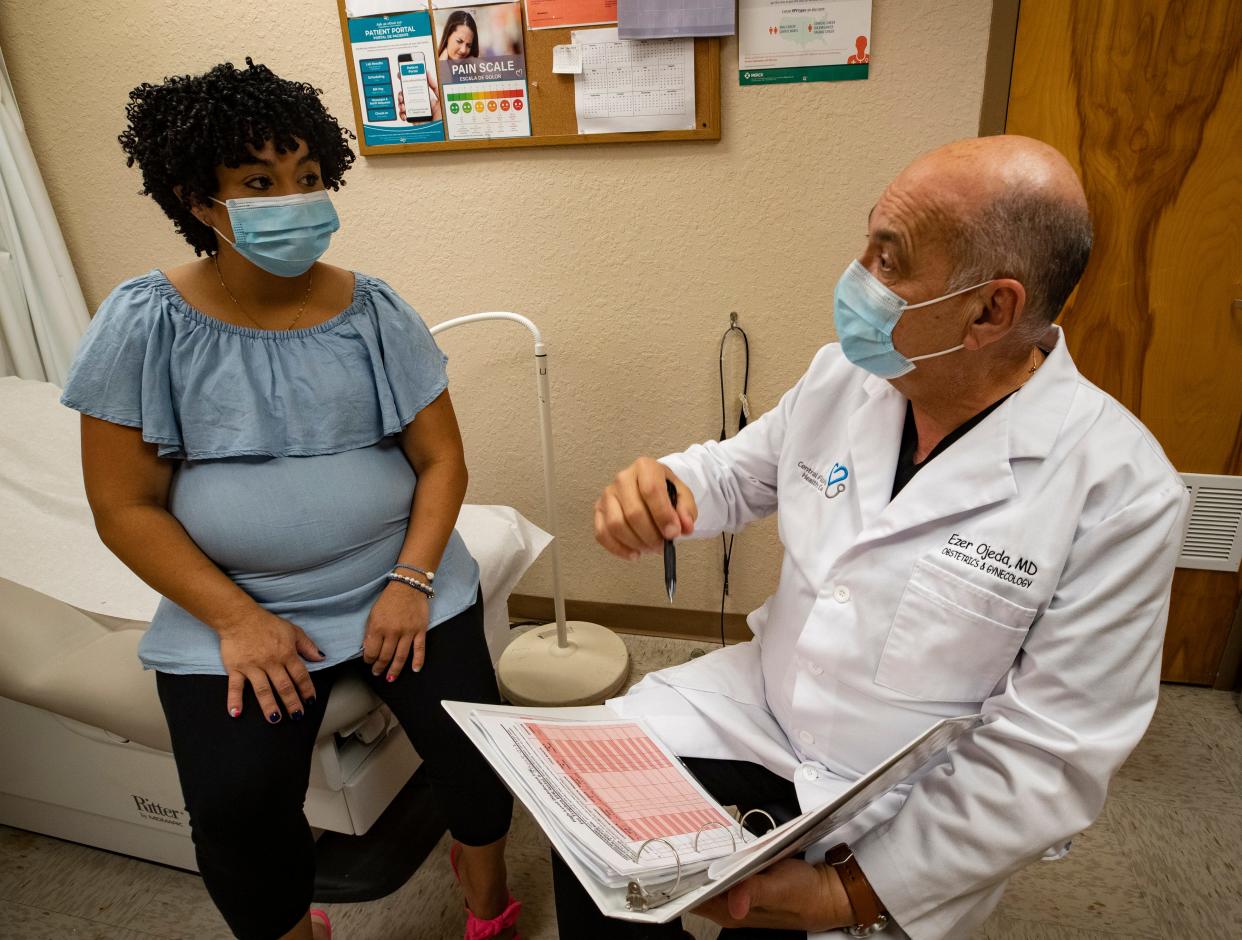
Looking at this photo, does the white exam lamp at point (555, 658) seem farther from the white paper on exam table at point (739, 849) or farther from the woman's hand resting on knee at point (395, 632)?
the white paper on exam table at point (739, 849)

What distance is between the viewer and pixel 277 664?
1.08 meters

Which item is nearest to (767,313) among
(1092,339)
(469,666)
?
(1092,339)

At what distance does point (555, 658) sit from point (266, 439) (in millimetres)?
1055

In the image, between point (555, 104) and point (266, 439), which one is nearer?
point (266, 439)

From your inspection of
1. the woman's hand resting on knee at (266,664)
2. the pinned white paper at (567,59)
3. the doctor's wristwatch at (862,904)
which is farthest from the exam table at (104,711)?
the pinned white paper at (567,59)

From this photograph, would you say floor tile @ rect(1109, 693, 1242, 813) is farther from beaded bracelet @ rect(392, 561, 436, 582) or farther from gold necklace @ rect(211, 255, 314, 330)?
gold necklace @ rect(211, 255, 314, 330)

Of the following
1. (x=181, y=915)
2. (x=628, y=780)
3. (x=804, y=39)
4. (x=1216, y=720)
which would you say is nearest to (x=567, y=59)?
(x=804, y=39)

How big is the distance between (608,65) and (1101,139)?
1071mm

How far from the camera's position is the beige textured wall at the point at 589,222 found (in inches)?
66.3

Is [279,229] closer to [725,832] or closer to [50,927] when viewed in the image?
[725,832]

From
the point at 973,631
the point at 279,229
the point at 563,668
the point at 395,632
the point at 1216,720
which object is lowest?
the point at 1216,720

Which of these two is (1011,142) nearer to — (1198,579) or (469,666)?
(469,666)

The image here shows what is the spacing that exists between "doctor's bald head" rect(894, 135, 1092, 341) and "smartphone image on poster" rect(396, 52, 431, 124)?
1.41m

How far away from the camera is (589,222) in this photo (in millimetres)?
1866
